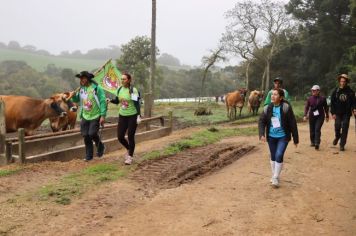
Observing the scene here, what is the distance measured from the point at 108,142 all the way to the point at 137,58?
120 feet

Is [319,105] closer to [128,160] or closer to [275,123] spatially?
[275,123]

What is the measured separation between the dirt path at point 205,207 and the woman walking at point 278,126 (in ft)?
1.71

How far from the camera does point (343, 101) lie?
11.0 metres

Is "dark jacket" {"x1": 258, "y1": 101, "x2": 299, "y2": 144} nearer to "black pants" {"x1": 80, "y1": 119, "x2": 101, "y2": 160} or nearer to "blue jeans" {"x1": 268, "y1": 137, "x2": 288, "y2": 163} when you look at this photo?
"blue jeans" {"x1": 268, "y1": 137, "x2": 288, "y2": 163}

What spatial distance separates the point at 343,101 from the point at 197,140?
4.17 meters

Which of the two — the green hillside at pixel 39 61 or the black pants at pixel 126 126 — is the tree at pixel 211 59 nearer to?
the black pants at pixel 126 126

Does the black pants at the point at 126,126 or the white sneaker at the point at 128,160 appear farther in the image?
the white sneaker at the point at 128,160

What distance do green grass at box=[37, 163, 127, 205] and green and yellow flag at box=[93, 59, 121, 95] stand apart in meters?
3.78

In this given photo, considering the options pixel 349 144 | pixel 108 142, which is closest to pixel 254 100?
pixel 349 144

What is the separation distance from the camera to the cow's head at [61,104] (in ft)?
38.0

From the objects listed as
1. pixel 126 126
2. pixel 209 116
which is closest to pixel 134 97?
pixel 126 126

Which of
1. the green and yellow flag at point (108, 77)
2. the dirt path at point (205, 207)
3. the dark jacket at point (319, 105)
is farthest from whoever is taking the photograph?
the green and yellow flag at point (108, 77)

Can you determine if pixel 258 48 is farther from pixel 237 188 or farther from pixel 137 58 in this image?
pixel 237 188

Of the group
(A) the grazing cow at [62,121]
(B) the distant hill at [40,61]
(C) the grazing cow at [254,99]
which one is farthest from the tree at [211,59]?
(B) the distant hill at [40,61]
